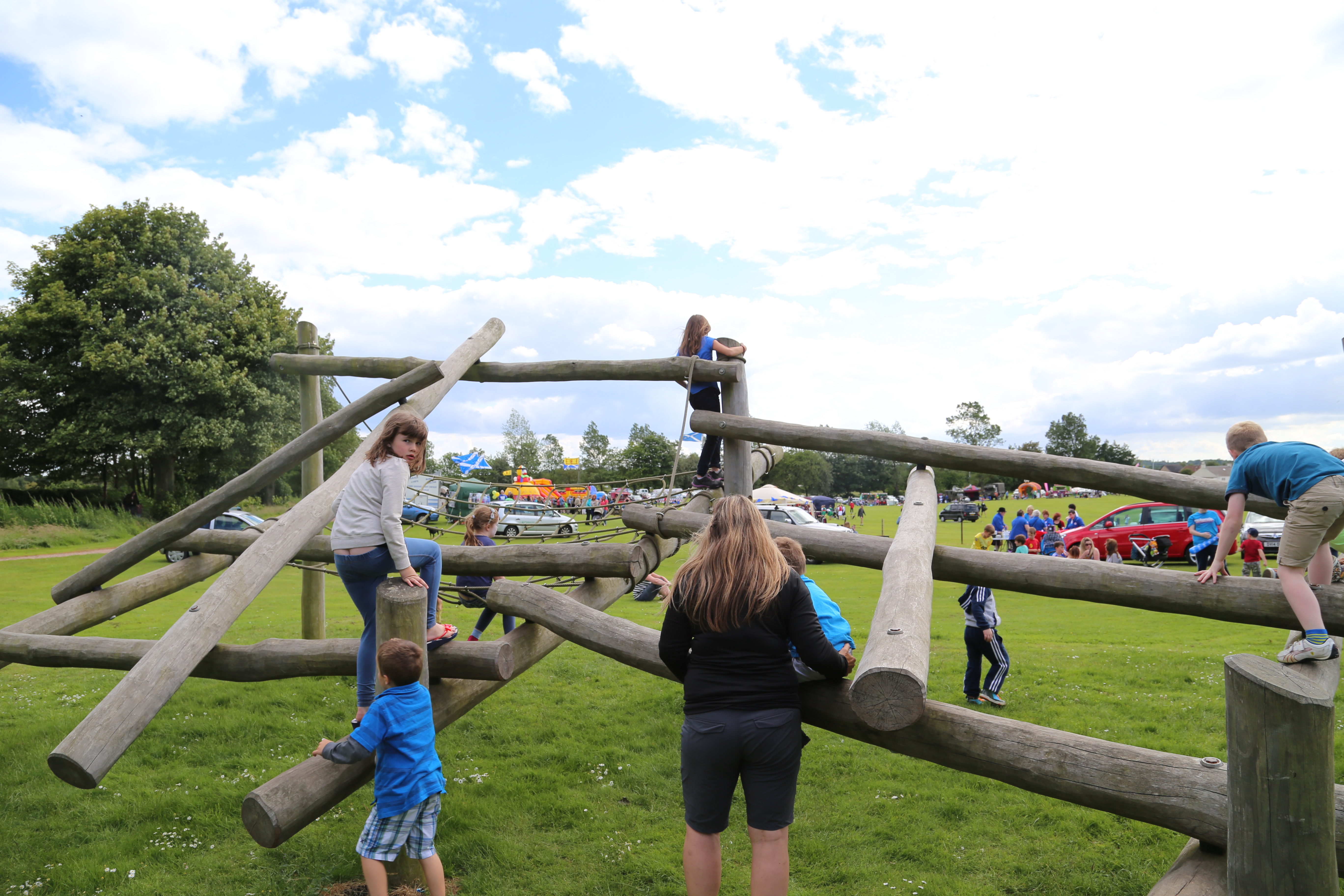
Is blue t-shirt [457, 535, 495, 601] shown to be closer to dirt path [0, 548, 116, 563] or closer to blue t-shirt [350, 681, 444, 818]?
blue t-shirt [350, 681, 444, 818]

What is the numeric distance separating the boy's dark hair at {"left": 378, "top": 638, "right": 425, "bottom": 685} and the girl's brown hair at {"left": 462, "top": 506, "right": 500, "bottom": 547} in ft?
8.95

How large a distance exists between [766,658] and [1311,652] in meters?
2.94

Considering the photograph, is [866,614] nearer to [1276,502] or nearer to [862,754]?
[862,754]

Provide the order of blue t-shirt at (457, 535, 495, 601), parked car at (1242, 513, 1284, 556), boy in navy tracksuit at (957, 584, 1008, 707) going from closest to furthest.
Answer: blue t-shirt at (457, 535, 495, 601) < boy in navy tracksuit at (957, 584, 1008, 707) < parked car at (1242, 513, 1284, 556)

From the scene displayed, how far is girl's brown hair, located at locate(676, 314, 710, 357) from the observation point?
20.5 feet

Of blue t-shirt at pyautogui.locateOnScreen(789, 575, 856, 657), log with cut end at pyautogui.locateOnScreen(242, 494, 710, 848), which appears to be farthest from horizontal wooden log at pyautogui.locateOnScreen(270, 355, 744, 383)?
blue t-shirt at pyautogui.locateOnScreen(789, 575, 856, 657)

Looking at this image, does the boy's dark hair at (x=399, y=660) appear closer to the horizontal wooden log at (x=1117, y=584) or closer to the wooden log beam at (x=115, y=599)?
the horizontal wooden log at (x=1117, y=584)

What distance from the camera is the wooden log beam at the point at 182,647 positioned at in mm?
3416

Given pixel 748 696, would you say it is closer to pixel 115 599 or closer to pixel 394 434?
pixel 394 434

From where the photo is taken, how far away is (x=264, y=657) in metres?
4.87

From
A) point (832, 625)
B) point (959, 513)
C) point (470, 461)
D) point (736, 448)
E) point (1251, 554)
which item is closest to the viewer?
point (832, 625)

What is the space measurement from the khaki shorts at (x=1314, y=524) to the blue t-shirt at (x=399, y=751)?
4372 millimetres

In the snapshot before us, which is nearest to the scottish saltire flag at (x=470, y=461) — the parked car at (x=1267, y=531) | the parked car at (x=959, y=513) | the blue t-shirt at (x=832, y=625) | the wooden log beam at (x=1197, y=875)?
the blue t-shirt at (x=832, y=625)

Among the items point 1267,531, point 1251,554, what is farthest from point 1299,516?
point 1267,531
